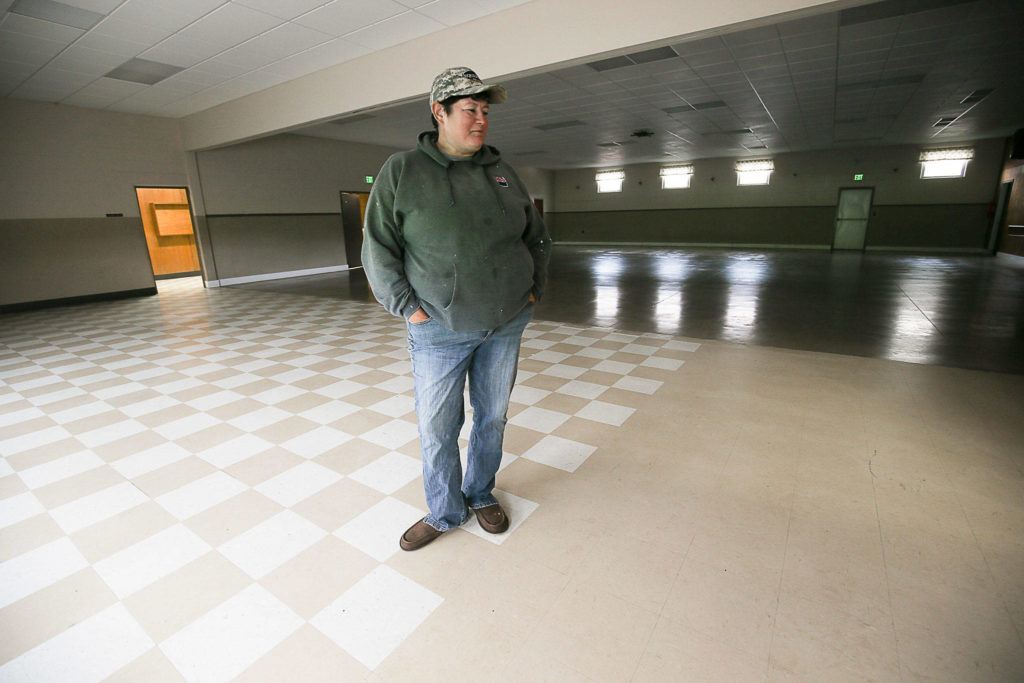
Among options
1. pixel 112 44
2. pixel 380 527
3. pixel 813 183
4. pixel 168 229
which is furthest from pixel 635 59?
pixel 813 183

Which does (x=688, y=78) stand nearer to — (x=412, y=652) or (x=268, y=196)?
(x=412, y=652)

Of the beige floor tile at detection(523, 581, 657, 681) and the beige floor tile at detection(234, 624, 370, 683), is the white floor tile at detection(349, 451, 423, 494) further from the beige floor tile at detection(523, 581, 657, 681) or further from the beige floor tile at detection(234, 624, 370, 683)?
the beige floor tile at detection(523, 581, 657, 681)

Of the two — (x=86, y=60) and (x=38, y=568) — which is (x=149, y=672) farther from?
(x=86, y=60)

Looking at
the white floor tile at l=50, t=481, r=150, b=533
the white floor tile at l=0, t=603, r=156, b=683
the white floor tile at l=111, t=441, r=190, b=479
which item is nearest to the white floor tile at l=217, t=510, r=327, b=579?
the white floor tile at l=0, t=603, r=156, b=683

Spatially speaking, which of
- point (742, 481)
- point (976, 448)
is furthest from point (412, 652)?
point (976, 448)

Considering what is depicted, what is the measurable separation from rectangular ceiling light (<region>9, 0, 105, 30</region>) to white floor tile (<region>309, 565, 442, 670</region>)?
6.12m

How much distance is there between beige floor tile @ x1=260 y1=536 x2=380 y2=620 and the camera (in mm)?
1532

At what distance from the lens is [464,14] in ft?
15.6

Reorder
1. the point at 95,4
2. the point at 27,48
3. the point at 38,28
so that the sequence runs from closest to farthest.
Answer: the point at 95,4 → the point at 38,28 → the point at 27,48

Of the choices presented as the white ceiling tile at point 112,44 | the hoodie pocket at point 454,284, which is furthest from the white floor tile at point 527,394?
the white ceiling tile at point 112,44

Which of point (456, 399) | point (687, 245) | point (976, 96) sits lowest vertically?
point (687, 245)

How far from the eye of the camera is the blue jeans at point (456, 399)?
160cm

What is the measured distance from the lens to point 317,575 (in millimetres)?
1641

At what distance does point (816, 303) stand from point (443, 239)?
21.5 feet
